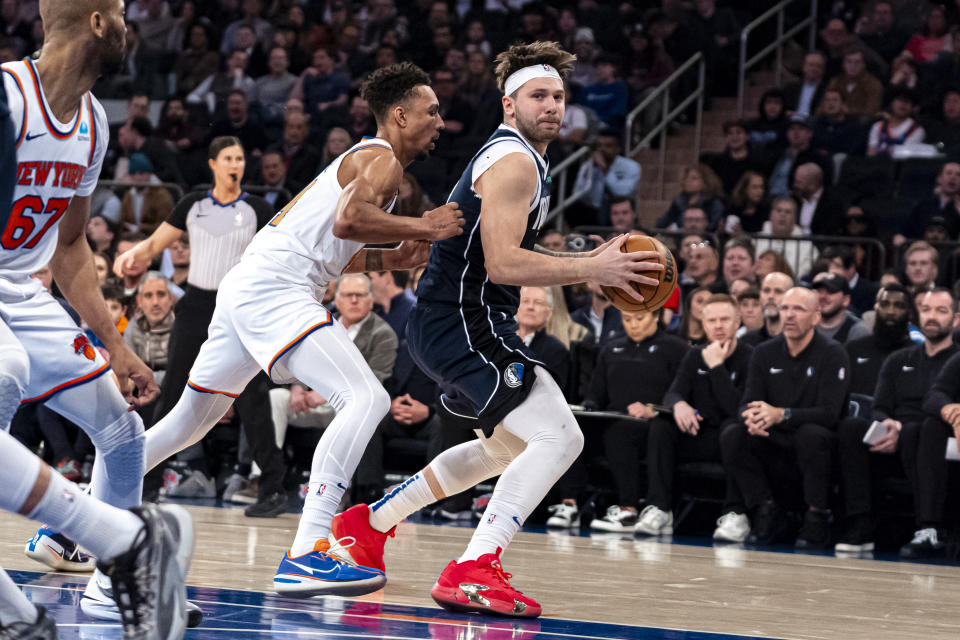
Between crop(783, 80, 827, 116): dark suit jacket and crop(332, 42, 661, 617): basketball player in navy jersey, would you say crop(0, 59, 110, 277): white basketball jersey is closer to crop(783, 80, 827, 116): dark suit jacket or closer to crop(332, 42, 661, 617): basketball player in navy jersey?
crop(332, 42, 661, 617): basketball player in navy jersey

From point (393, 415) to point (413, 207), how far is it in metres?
3.67

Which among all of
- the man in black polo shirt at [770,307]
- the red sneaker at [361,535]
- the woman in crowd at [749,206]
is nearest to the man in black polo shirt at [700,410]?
the man in black polo shirt at [770,307]

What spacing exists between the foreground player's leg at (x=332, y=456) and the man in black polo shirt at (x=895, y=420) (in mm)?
4271

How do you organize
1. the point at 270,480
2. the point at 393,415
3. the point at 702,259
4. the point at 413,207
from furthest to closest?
the point at 413,207, the point at 702,259, the point at 393,415, the point at 270,480

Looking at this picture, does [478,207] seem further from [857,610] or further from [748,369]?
[748,369]

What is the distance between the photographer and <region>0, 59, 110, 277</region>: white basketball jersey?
3.64m

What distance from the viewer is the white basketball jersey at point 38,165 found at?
3.64m

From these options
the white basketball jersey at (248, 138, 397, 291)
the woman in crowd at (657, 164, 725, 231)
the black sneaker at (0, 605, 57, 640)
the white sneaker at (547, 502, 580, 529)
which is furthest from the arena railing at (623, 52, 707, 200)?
the black sneaker at (0, 605, 57, 640)

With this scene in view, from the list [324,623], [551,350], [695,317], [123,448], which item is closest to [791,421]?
[695,317]

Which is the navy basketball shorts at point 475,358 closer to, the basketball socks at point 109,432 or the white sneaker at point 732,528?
the basketball socks at point 109,432

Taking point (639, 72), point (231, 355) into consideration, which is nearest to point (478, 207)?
point (231, 355)

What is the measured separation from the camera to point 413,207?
12.4 meters

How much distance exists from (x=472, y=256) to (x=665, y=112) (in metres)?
10.4

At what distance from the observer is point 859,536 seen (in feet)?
26.4
